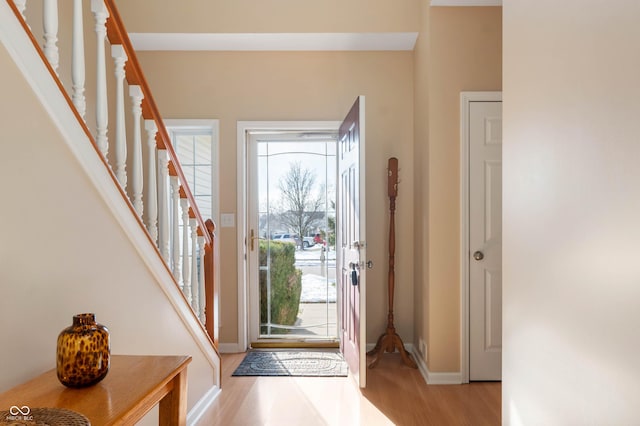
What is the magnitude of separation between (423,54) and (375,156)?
90cm

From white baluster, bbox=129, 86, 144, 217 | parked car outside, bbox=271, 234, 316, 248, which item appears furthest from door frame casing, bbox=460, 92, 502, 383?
white baluster, bbox=129, 86, 144, 217

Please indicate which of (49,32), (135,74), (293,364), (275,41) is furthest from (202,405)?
(275,41)

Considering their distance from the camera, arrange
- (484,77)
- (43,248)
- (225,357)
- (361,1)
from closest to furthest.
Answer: (43,248)
(484,77)
(361,1)
(225,357)

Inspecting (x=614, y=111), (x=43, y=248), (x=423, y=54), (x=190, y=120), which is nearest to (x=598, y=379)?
(x=614, y=111)

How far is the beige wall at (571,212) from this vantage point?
45.0 inches

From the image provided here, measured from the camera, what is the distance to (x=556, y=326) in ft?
4.78

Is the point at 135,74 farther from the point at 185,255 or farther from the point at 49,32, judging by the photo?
the point at 185,255

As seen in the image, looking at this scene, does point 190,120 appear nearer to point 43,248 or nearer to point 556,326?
point 43,248

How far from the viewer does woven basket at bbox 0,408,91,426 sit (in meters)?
0.88

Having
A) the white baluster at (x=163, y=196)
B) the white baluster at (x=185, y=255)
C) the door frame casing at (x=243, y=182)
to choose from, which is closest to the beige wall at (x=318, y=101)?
the door frame casing at (x=243, y=182)

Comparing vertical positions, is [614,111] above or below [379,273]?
above

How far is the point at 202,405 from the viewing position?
8.66 feet

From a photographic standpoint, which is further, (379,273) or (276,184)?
(276,184)

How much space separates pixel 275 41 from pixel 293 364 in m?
2.63
